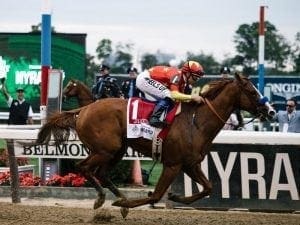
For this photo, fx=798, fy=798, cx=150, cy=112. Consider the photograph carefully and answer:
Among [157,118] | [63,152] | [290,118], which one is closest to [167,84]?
[157,118]

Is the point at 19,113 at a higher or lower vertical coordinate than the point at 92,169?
higher

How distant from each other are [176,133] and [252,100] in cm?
100

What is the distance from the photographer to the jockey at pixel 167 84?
922 centimetres

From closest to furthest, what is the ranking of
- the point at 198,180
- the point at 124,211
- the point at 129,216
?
the point at 198,180
the point at 124,211
the point at 129,216

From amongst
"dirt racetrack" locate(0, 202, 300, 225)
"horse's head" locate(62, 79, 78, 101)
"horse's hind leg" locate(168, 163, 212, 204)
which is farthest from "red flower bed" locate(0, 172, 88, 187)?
"horse's hind leg" locate(168, 163, 212, 204)

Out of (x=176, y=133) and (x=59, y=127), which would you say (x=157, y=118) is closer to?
(x=176, y=133)

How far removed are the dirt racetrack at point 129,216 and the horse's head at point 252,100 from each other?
1.42m

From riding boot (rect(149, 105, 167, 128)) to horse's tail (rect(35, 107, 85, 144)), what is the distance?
1.26m

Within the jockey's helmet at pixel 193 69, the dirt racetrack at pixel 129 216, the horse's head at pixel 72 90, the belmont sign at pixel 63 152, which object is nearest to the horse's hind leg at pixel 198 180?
the dirt racetrack at pixel 129 216

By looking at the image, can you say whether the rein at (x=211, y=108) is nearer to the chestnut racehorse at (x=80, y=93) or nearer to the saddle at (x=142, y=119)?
the saddle at (x=142, y=119)

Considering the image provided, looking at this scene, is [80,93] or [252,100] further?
[80,93]

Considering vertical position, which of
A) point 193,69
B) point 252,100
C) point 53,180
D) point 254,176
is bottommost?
point 53,180

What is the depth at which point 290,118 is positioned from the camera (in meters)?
14.2

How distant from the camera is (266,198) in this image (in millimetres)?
10766
